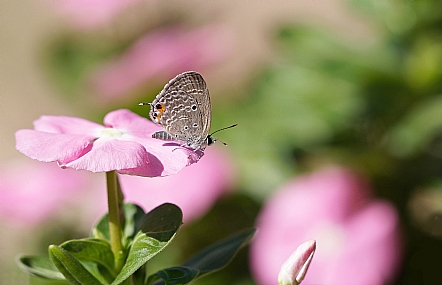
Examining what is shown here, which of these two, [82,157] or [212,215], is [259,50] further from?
[82,157]

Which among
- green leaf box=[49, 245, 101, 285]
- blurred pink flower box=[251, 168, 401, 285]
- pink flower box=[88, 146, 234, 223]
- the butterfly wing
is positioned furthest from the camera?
pink flower box=[88, 146, 234, 223]

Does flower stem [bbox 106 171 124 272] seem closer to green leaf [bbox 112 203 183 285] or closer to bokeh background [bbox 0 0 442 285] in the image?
green leaf [bbox 112 203 183 285]

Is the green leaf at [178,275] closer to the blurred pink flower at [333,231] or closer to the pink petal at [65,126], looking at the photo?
the pink petal at [65,126]

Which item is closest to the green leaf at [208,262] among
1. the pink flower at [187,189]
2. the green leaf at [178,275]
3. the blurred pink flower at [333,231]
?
the green leaf at [178,275]

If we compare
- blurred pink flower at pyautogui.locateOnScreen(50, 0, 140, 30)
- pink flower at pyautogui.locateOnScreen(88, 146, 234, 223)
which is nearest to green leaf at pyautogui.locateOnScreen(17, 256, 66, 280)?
→ pink flower at pyautogui.locateOnScreen(88, 146, 234, 223)

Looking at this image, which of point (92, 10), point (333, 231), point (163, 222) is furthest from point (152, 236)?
point (92, 10)

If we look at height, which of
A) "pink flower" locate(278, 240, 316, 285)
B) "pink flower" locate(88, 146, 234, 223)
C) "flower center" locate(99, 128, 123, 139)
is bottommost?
"pink flower" locate(88, 146, 234, 223)
